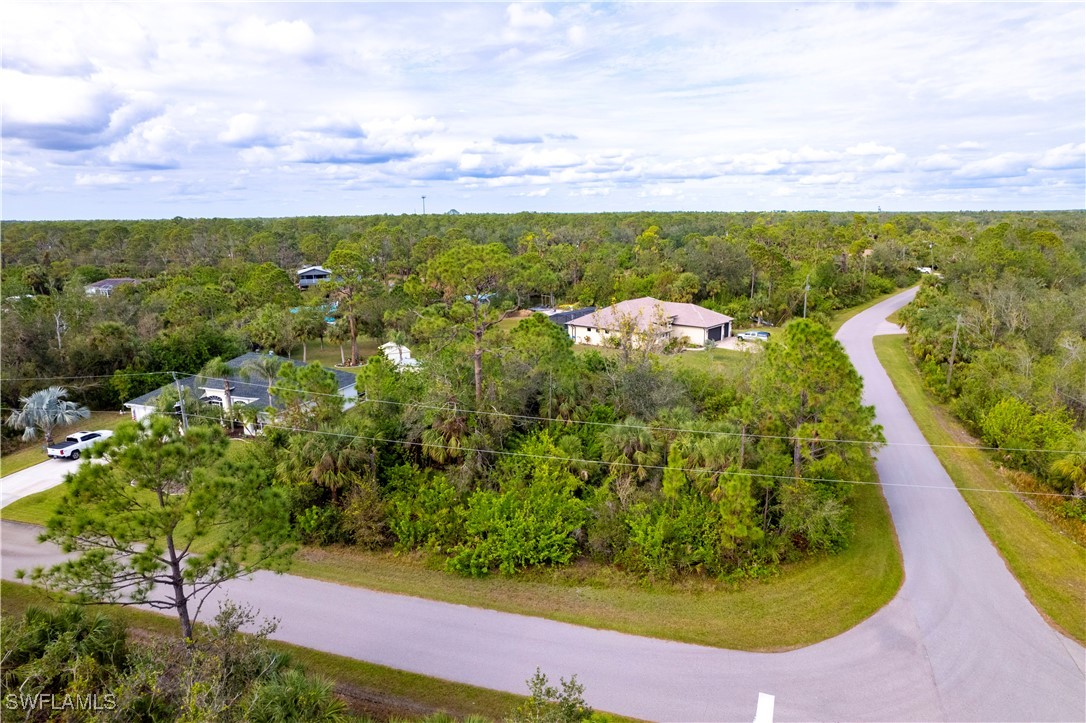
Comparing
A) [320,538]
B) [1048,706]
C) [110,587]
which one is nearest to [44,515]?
[320,538]

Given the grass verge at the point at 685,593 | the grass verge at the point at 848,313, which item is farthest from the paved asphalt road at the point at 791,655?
the grass verge at the point at 848,313

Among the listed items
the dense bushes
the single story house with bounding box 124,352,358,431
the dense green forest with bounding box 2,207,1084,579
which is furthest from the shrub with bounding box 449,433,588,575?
the single story house with bounding box 124,352,358,431

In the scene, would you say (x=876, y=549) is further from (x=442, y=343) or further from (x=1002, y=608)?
(x=442, y=343)

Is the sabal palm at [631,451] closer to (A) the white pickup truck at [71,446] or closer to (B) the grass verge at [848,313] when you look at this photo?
(A) the white pickup truck at [71,446]

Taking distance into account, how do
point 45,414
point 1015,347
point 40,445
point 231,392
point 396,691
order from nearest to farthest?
point 396,691 < point 45,414 < point 40,445 < point 231,392 < point 1015,347

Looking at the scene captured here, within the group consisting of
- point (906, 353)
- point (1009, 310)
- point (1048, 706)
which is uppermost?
point (1009, 310)

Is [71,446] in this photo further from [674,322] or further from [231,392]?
[674,322]

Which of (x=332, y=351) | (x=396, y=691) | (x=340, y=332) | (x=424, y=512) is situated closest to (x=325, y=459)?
(x=424, y=512)
